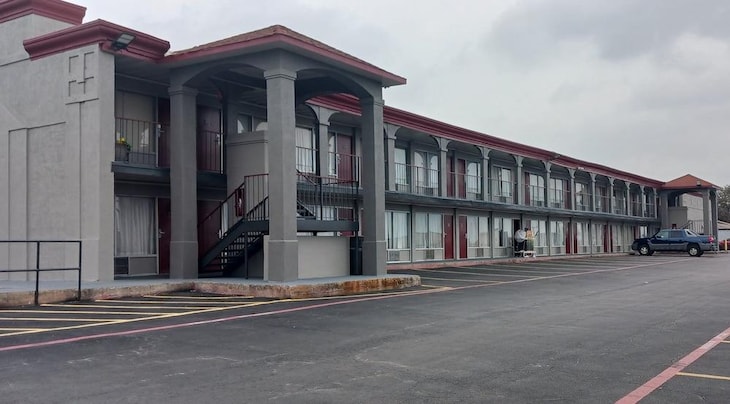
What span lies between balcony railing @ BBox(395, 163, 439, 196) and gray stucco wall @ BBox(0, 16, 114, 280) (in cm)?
1405

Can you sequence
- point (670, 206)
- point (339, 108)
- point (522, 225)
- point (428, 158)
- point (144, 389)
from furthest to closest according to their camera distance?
point (670, 206)
point (522, 225)
point (428, 158)
point (339, 108)
point (144, 389)

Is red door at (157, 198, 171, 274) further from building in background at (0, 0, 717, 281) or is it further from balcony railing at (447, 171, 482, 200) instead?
balcony railing at (447, 171, 482, 200)

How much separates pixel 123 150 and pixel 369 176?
648cm

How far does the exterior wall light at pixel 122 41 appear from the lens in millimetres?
14859

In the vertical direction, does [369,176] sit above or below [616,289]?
above

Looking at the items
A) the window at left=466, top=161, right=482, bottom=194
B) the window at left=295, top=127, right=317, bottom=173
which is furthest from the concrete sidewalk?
the window at left=466, top=161, right=482, bottom=194

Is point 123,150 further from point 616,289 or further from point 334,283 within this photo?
point 616,289

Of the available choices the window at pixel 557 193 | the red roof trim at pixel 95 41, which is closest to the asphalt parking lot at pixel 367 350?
the red roof trim at pixel 95 41

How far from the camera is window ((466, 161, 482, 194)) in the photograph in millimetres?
32688

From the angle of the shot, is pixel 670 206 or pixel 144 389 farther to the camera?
pixel 670 206

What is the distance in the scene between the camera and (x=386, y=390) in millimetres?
6164

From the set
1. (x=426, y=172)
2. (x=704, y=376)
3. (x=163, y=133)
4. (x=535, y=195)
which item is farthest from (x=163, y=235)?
(x=535, y=195)

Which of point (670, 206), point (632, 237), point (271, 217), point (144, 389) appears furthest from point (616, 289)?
point (670, 206)

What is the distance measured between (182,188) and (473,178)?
19.3 meters
